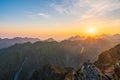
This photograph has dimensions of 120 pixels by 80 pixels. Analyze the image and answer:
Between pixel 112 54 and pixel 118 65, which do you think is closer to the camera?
pixel 118 65

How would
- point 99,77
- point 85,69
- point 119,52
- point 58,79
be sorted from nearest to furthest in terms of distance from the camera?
point 99,77 < point 85,69 < point 119,52 < point 58,79

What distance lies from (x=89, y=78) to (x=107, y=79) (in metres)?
3.80

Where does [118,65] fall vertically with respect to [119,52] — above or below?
above

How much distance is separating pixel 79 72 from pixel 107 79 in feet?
22.5

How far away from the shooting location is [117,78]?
4197cm

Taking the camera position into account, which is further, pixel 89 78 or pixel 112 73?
pixel 112 73

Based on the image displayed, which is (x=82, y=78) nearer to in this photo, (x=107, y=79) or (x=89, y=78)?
(x=89, y=78)

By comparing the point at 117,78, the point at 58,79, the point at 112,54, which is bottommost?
the point at 58,79

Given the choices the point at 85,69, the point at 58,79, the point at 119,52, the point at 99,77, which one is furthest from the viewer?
the point at 58,79

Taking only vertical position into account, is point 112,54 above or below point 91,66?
below

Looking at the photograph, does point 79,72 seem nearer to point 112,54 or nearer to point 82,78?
point 82,78

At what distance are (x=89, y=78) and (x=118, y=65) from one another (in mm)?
8944

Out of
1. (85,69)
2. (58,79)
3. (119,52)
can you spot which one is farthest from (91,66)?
(58,79)

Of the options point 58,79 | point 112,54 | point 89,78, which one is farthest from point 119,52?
point 58,79
